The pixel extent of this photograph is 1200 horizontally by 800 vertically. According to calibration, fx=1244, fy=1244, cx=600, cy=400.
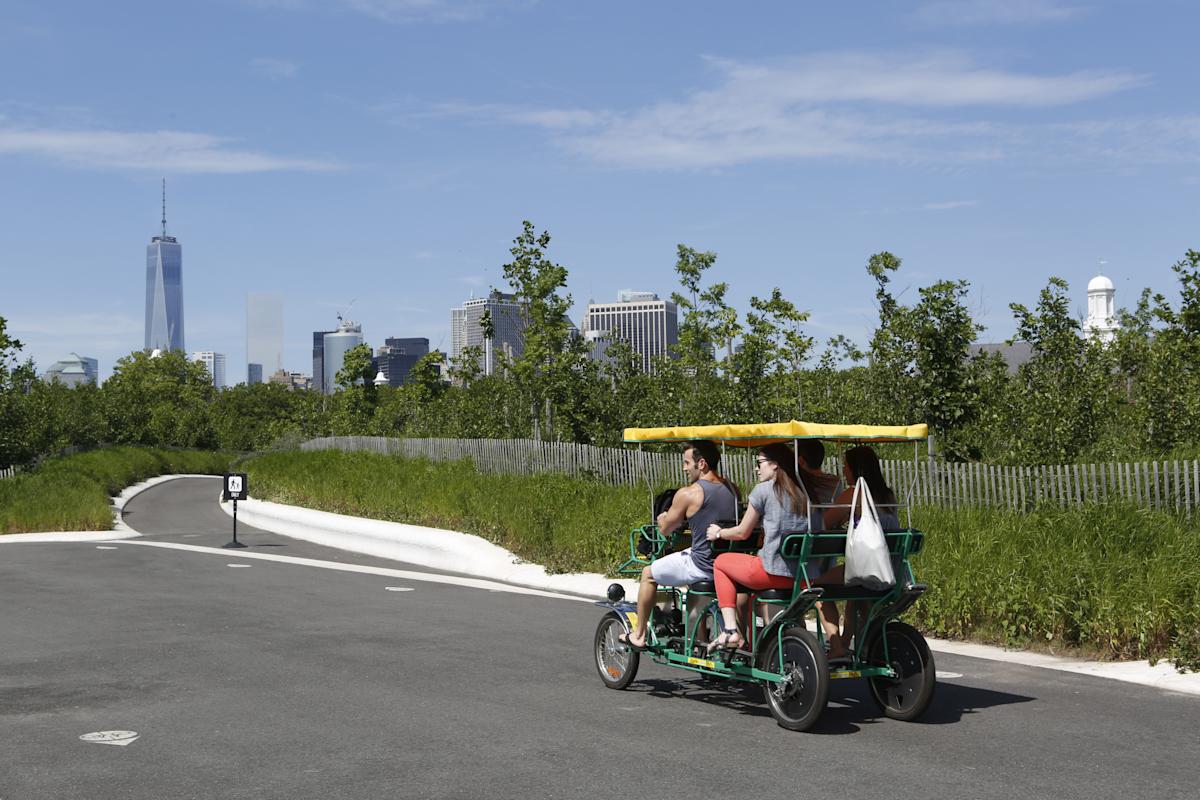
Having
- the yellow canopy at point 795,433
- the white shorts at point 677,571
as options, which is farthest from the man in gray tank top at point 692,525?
the yellow canopy at point 795,433

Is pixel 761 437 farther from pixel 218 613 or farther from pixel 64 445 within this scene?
pixel 64 445

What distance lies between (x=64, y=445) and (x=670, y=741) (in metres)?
70.2

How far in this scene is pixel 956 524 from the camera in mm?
15117

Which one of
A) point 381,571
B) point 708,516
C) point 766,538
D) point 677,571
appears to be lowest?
point 381,571

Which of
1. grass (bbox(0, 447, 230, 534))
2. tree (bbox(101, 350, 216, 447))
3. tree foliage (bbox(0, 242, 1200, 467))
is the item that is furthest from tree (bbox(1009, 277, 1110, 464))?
tree (bbox(101, 350, 216, 447))

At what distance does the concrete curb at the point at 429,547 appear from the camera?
19125mm

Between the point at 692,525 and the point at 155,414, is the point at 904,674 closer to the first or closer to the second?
the point at 692,525

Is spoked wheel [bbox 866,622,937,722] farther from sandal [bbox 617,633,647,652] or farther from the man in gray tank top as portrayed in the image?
sandal [bbox 617,633,647,652]

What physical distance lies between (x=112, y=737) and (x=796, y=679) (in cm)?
471

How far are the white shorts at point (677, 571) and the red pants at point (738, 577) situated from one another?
0.29m

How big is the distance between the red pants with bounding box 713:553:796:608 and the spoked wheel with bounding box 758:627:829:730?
0.42 meters

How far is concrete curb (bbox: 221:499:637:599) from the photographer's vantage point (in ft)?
62.7

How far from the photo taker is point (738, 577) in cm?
922

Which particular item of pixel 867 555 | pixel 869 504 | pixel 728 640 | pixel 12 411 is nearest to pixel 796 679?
pixel 728 640
